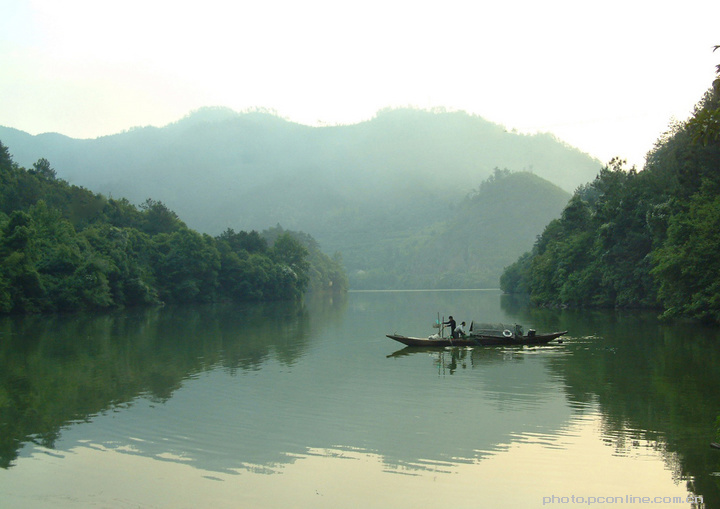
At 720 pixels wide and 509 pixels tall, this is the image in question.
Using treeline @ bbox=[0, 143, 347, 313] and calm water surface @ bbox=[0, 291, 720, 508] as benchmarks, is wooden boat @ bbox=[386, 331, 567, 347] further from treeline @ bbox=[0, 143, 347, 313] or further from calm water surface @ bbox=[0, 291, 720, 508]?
treeline @ bbox=[0, 143, 347, 313]

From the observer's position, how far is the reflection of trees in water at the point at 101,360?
1773 centimetres

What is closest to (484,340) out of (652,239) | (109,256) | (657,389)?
(657,389)

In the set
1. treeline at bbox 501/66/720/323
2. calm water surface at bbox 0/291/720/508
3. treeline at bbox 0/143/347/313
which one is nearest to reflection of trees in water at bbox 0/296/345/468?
calm water surface at bbox 0/291/720/508

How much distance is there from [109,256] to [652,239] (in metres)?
62.3

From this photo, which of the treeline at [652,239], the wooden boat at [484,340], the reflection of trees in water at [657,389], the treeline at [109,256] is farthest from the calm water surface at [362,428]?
the treeline at [109,256]

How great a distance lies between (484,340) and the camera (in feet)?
110

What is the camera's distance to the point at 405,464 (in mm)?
12844

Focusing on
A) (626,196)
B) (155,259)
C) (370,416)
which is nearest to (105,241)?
(155,259)

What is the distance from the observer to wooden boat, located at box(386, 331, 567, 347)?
32.8 metres

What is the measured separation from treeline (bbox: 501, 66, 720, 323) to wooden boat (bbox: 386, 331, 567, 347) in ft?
36.4

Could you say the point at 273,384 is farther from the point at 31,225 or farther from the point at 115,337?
the point at 31,225

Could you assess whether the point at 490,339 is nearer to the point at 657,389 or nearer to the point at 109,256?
the point at 657,389

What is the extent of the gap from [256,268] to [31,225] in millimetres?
48400

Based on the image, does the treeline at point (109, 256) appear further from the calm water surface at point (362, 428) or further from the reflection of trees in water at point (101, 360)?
the calm water surface at point (362, 428)
